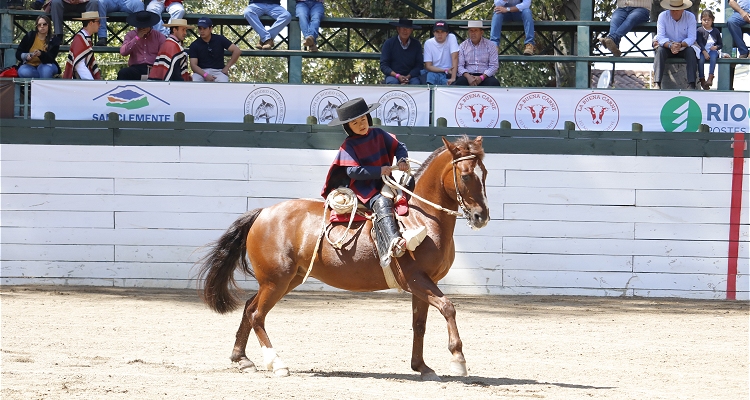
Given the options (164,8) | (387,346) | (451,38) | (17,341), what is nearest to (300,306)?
(387,346)

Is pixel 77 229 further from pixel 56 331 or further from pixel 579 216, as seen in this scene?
pixel 579 216

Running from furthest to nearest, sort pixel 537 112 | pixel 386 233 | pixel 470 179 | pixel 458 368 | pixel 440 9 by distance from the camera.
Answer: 1. pixel 440 9
2. pixel 537 112
3. pixel 386 233
4. pixel 470 179
5. pixel 458 368

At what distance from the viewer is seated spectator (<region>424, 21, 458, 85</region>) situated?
1423cm

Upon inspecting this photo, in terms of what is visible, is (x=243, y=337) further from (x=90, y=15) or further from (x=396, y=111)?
(x=90, y=15)

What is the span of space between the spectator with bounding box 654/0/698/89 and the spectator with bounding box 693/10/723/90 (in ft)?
0.62

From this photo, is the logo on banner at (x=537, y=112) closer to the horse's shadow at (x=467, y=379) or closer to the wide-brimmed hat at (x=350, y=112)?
the wide-brimmed hat at (x=350, y=112)

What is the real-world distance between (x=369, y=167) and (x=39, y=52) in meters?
8.50

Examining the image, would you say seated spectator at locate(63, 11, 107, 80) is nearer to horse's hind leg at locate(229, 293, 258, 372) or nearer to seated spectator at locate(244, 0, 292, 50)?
seated spectator at locate(244, 0, 292, 50)

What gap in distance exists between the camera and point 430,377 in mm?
7199

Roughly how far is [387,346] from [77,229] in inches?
229

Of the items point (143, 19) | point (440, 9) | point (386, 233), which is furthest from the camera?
point (440, 9)

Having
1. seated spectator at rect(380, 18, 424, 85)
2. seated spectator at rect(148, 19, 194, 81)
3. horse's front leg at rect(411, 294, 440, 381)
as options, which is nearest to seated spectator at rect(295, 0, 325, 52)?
seated spectator at rect(380, 18, 424, 85)

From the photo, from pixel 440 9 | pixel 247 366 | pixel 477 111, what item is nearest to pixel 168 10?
pixel 440 9

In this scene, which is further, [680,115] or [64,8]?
[64,8]
